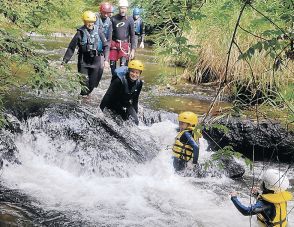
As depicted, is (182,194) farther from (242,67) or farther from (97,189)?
(242,67)

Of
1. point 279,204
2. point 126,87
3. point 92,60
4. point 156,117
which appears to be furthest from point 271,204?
point 92,60

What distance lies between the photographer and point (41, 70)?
445 cm

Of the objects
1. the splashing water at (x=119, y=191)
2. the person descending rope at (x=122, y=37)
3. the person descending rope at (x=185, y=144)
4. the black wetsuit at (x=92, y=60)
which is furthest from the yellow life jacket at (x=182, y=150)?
the person descending rope at (x=122, y=37)

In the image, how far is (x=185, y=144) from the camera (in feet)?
21.9

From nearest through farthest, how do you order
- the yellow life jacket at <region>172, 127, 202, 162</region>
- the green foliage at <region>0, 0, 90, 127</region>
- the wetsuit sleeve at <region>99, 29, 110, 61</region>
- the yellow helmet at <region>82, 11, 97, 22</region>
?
1. the green foliage at <region>0, 0, 90, 127</region>
2. the yellow life jacket at <region>172, 127, 202, 162</region>
3. the yellow helmet at <region>82, 11, 97, 22</region>
4. the wetsuit sleeve at <region>99, 29, 110, 61</region>

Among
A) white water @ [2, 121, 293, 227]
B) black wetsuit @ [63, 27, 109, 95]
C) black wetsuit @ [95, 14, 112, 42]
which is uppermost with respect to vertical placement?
black wetsuit @ [95, 14, 112, 42]

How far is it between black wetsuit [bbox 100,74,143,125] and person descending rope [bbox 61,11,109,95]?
471 millimetres

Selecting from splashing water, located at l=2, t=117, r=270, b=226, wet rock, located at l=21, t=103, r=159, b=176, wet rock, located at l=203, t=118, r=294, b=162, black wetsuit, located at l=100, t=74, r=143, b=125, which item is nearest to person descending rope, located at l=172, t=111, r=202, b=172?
splashing water, located at l=2, t=117, r=270, b=226

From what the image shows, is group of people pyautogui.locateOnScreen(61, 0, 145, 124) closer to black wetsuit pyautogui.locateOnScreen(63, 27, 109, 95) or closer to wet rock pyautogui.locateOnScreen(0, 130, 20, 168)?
black wetsuit pyautogui.locateOnScreen(63, 27, 109, 95)

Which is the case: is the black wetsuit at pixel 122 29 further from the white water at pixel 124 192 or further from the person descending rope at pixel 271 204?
the person descending rope at pixel 271 204

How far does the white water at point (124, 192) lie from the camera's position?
5.40 m

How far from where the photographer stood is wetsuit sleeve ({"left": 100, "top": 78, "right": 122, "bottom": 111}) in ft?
23.3

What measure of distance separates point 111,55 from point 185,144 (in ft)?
10.5

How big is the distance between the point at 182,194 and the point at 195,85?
517 centimetres
